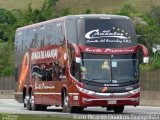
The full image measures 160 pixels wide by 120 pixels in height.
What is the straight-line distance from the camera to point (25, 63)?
4009cm

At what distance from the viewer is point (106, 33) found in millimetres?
32156

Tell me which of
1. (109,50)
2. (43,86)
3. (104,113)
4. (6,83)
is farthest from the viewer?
(6,83)

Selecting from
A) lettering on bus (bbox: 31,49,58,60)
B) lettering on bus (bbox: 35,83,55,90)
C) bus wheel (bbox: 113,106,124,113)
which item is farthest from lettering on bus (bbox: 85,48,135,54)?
lettering on bus (bbox: 35,83,55,90)

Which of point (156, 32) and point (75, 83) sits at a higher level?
point (75, 83)

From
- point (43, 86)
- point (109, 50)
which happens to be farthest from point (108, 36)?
point (43, 86)

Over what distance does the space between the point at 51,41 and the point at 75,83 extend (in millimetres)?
4040

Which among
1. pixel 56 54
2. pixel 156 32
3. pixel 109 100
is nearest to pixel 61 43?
pixel 56 54

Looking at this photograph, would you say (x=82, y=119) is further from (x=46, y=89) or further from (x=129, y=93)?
(x=46, y=89)

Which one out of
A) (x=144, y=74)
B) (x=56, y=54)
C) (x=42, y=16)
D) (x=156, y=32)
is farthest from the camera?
(x=42, y=16)

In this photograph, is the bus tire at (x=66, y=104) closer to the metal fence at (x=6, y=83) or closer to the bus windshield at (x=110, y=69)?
the bus windshield at (x=110, y=69)

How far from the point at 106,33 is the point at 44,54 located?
5060 mm

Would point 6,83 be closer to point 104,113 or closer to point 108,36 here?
point 104,113

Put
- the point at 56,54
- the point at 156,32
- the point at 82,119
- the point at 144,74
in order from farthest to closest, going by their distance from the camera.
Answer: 1. the point at 156,32
2. the point at 144,74
3. the point at 56,54
4. the point at 82,119

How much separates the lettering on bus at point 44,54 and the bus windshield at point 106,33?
2.78 meters
